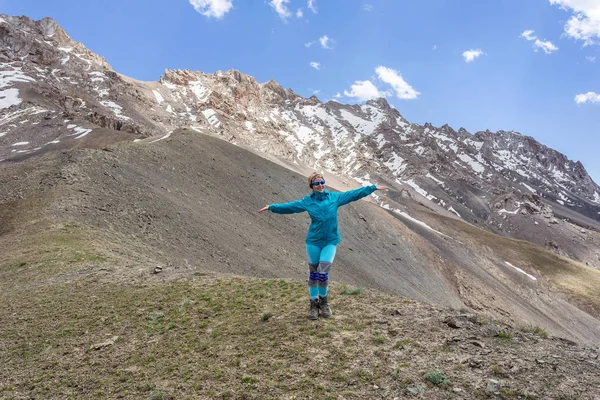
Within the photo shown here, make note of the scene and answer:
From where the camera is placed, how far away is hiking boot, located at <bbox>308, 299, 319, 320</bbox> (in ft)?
29.0

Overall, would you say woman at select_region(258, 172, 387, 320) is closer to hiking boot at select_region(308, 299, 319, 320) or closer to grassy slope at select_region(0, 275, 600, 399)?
hiking boot at select_region(308, 299, 319, 320)

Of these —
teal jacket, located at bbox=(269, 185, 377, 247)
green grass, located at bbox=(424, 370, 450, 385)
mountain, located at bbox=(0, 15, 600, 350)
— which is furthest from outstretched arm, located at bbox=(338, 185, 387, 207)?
mountain, located at bbox=(0, 15, 600, 350)

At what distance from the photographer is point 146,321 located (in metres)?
10.1

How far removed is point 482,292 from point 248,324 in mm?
45937

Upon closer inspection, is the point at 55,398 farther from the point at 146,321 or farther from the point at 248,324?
the point at 248,324

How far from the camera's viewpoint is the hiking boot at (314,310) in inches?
348

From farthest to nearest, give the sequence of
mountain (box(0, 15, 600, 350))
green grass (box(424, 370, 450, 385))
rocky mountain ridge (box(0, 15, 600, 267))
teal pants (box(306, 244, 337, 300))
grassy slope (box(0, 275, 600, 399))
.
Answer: rocky mountain ridge (box(0, 15, 600, 267)), mountain (box(0, 15, 600, 350)), teal pants (box(306, 244, 337, 300)), grassy slope (box(0, 275, 600, 399)), green grass (box(424, 370, 450, 385))

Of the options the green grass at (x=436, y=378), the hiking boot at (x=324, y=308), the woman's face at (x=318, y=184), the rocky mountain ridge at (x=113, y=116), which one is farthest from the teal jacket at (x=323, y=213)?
the rocky mountain ridge at (x=113, y=116)

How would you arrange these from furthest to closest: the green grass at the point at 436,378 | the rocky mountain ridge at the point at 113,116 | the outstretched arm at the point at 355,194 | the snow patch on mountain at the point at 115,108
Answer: the snow patch on mountain at the point at 115,108 < the rocky mountain ridge at the point at 113,116 < the outstretched arm at the point at 355,194 < the green grass at the point at 436,378

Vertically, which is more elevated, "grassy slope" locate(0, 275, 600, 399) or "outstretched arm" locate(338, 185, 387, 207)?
"outstretched arm" locate(338, 185, 387, 207)

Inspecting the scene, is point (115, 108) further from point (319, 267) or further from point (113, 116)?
point (319, 267)

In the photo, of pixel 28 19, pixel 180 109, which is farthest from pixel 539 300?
pixel 28 19

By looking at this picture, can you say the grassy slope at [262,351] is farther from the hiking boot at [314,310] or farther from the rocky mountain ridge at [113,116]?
the rocky mountain ridge at [113,116]

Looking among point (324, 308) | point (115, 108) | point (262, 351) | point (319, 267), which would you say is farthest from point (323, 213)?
point (115, 108)
